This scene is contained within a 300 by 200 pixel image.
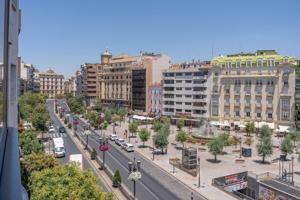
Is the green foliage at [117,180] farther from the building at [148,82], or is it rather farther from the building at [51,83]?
the building at [51,83]

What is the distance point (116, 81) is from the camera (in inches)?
4336

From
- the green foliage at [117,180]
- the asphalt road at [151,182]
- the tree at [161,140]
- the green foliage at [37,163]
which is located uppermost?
the green foliage at [37,163]

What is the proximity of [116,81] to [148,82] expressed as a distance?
18681mm

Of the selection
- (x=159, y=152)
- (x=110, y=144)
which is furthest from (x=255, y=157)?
(x=110, y=144)

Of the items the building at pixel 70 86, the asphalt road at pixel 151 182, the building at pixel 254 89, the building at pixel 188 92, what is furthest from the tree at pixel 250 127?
the building at pixel 70 86

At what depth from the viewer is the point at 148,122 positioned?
3410 inches

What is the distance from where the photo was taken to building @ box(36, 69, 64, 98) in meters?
178

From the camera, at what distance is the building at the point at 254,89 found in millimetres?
66188

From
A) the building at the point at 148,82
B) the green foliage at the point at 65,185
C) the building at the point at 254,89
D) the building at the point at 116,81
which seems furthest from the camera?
the building at the point at 116,81

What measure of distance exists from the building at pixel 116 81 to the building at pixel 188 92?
20.6 m

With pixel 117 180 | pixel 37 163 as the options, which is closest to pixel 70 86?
pixel 117 180

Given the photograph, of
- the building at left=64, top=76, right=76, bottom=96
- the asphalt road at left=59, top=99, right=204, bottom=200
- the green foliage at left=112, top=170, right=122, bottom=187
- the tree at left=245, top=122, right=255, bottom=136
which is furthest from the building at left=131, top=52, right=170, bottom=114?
the building at left=64, top=76, right=76, bottom=96

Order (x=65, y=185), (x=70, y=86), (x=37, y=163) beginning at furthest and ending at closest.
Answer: (x=70, y=86) < (x=37, y=163) < (x=65, y=185)

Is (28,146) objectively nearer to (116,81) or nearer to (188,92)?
(188,92)
